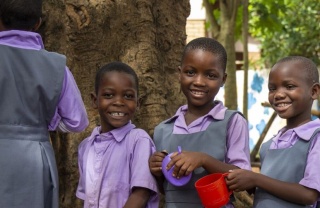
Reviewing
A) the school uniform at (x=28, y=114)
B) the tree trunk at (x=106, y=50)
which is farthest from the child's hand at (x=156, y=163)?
the tree trunk at (x=106, y=50)

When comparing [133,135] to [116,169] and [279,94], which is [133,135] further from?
[279,94]

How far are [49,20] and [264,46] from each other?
12.2 meters

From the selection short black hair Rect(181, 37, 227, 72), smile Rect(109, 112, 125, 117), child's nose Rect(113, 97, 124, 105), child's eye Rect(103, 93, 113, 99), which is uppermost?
short black hair Rect(181, 37, 227, 72)

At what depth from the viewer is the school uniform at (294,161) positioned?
3012mm

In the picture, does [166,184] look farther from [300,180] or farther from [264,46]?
[264,46]

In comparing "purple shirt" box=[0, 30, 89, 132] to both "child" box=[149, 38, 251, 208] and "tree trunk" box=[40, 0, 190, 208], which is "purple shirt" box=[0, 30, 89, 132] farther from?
"tree trunk" box=[40, 0, 190, 208]

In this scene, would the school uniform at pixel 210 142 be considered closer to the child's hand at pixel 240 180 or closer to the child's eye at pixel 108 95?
the child's hand at pixel 240 180

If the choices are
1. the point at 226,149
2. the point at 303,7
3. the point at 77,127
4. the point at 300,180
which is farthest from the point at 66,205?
the point at 303,7

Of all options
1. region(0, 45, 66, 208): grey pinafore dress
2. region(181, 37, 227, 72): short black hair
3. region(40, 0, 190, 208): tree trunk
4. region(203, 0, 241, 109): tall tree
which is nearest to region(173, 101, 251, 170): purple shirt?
region(181, 37, 227, 72): short black hair

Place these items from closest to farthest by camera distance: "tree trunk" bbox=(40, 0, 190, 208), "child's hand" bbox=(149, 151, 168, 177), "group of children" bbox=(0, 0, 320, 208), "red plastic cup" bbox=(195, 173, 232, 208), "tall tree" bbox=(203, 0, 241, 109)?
1. "red plastic cup" bbox=(195, 173, 232, 208)
2. "group of children" bbox=(0, 0, 320, 208)
3. "child's hand" bbox=(149, 151, 168, 177)
4. "tree trunk" bbox=(40, 0, 190, 208)
5. "tall tree" bbox=(203, 0, 241, 109)

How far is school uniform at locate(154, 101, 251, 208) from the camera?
3.14 m

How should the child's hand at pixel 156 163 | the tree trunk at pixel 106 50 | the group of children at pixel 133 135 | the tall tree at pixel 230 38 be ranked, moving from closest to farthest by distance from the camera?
the group of children at pixel 133 135 → the child's hand at pixel 156 163 → the tree trunk at pixel 106 50 → the tall tree at pixel 230 38

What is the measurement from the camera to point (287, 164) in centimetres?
308

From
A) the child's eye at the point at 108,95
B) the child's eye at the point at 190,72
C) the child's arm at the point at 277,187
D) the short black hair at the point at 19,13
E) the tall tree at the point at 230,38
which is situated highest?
the short black hair at the point at 19,13
